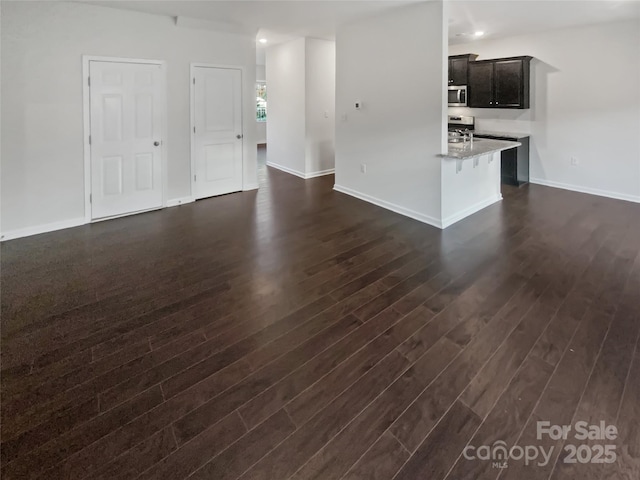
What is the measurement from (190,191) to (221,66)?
1.89 m

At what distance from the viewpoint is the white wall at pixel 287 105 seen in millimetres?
7094

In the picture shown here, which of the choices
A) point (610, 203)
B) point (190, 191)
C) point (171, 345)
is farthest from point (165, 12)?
point (610, 203)

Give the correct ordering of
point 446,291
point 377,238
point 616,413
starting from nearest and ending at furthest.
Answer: point 616,413 < point 446,291 < point 377,238

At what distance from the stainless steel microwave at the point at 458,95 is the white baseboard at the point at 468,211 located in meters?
2.39

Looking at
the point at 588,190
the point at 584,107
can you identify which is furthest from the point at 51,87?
the point at 588,190

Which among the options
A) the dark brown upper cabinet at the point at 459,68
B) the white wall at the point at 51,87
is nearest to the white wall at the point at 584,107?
the dark brown upper cabinet at the point at 459,68

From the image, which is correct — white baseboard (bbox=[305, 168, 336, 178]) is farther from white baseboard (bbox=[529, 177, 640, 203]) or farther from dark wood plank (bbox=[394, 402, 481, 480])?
dark wood plank (bbox=[394, 402, 481, 480])

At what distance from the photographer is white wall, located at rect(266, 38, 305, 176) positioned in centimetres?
709

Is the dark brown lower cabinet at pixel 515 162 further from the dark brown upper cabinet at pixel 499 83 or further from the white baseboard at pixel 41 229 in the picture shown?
the white baseboard at pixel 41 229

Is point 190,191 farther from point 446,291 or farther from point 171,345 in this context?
point 446,291

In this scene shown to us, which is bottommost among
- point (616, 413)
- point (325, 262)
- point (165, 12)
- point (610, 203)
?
point (616, 413)

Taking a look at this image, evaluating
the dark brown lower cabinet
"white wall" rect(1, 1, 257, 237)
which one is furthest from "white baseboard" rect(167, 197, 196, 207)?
the dark brown lower cabinet

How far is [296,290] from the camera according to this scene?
3027 mm

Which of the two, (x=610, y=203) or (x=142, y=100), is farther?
(x=610, y=203)
